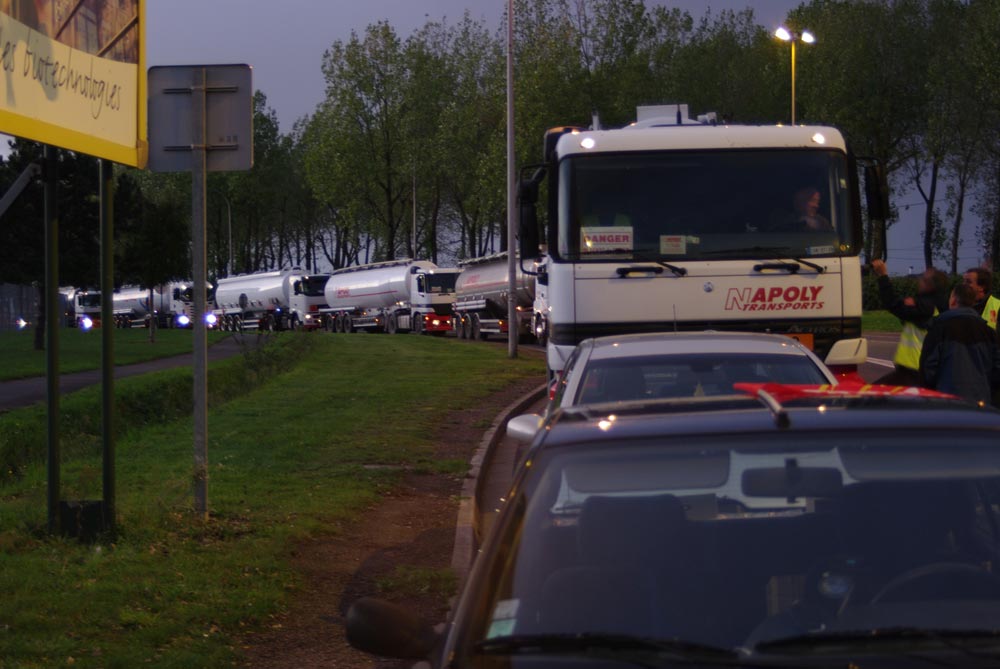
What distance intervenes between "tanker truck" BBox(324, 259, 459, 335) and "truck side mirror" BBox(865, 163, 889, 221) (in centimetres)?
4324

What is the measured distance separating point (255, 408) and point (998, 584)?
15.5 meters

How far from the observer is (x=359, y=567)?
8.41 meters

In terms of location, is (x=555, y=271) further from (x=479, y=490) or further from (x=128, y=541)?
(x=128, y=541)

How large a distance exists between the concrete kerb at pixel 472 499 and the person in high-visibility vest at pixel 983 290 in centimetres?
398

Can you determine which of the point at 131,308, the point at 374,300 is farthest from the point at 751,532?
the point at 131,308

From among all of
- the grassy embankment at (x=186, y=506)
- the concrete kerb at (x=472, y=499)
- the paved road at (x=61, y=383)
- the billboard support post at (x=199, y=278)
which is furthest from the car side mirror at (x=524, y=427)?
the paved road at (x=61, y=383)

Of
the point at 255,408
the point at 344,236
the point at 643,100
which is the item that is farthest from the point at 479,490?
the point at 344,236

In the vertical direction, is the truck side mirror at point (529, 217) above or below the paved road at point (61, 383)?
above

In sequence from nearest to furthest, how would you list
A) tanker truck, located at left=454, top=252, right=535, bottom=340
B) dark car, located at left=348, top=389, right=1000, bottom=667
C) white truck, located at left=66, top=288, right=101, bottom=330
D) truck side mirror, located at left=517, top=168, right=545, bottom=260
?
dark car, located at left=348, top=389, right=1000, bottom=667 < truck side mirror, located at left=517, top=168, right=545, bottom=260 < tanker truck, located at left=454, top=252, right=535, bottom=340 < white truck, located at left=66, top=288, right=101, bottom=330

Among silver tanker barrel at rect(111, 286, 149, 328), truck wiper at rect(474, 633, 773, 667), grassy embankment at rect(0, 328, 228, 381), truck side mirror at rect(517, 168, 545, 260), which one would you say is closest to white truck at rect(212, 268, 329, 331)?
silver tanker barrel at rect(111, 286, 149, 328)

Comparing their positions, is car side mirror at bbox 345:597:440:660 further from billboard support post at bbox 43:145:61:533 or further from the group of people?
the group of people

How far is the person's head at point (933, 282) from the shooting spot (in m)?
10.4

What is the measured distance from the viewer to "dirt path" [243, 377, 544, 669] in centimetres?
642

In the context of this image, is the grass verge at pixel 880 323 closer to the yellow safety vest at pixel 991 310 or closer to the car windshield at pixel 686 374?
the yellow safety vest at pixel 991 310
